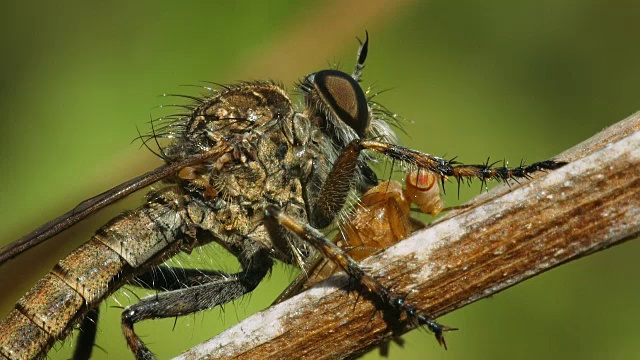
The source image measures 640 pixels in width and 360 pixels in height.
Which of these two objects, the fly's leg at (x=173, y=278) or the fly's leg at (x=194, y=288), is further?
the fly's leg at (x=173, y=278)

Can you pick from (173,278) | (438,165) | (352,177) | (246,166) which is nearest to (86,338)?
(173,278)

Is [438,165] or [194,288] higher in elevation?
[438,165]

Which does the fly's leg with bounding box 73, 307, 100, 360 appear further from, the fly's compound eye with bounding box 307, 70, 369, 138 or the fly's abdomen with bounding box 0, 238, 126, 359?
the fly's compound eye with bounding box 307, 70, 369, 138

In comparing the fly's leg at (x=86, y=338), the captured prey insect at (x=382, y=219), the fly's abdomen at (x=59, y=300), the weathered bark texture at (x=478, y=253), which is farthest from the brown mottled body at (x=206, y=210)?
the weathered bark texture at (x=478, y=253)

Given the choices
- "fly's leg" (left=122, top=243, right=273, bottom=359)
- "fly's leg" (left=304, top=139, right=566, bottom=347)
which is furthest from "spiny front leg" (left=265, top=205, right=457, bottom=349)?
"fly's leg" (left=122, top=243, right=273, bottom=359)

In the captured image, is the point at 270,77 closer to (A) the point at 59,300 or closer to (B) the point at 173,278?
(B) the point at 173,278

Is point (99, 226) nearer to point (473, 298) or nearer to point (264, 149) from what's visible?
point (264, 149)

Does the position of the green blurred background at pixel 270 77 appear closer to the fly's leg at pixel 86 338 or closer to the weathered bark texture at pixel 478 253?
the fly's leg at pixel 86 338
